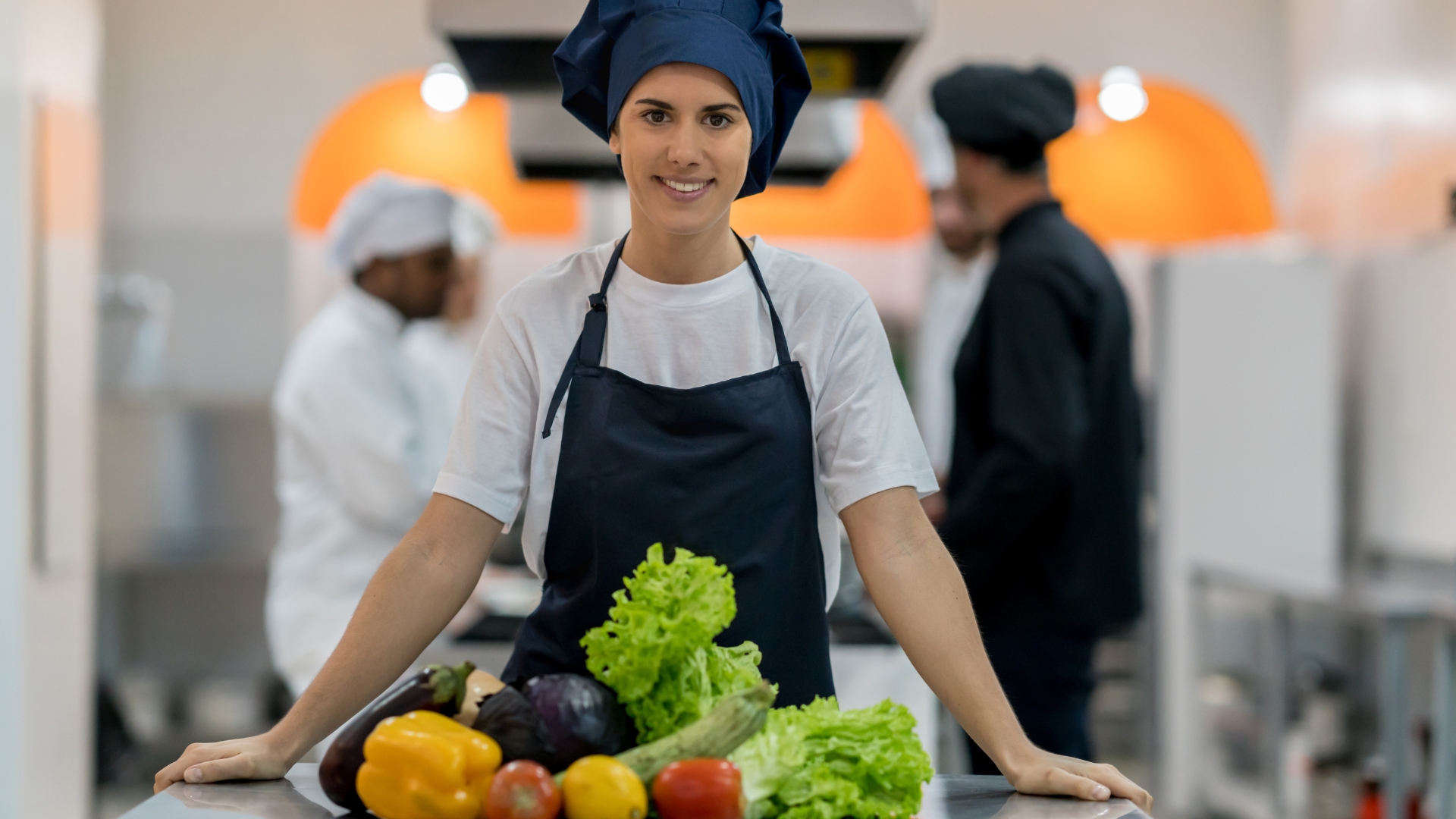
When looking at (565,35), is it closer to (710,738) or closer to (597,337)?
(597,337)

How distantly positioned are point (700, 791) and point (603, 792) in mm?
71

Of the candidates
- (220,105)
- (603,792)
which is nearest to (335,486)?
(603,792)

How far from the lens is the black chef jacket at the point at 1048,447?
7.44 ft

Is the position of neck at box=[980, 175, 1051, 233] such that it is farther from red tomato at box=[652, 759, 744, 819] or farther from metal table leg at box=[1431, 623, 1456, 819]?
red tomato at box=[652, 759, 744, 819]

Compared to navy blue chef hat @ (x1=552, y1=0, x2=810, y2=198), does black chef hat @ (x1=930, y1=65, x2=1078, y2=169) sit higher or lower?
higher

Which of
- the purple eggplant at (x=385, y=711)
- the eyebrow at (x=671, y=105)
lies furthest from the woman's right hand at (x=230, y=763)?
the eyebrow at (x=671, y=105)

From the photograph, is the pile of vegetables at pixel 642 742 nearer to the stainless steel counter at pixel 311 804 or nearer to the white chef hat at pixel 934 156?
the stainless steel counter at pixel 311 804

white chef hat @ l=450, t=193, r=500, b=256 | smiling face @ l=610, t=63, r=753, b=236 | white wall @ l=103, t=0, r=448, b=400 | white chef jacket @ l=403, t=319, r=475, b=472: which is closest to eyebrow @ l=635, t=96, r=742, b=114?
smiling face @ l=610, t=63, r=753, b=236

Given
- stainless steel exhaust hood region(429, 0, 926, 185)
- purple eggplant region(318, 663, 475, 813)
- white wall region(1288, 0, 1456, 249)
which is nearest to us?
purple eggplant region(318, 663, 475, 813)

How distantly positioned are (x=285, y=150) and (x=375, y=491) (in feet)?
9.19

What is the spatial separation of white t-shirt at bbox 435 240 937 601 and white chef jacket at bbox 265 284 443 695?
4.51ft

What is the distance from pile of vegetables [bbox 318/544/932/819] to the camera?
3.32 feet

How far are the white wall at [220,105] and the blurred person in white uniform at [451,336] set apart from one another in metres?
0.80

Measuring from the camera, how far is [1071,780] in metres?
1.25
